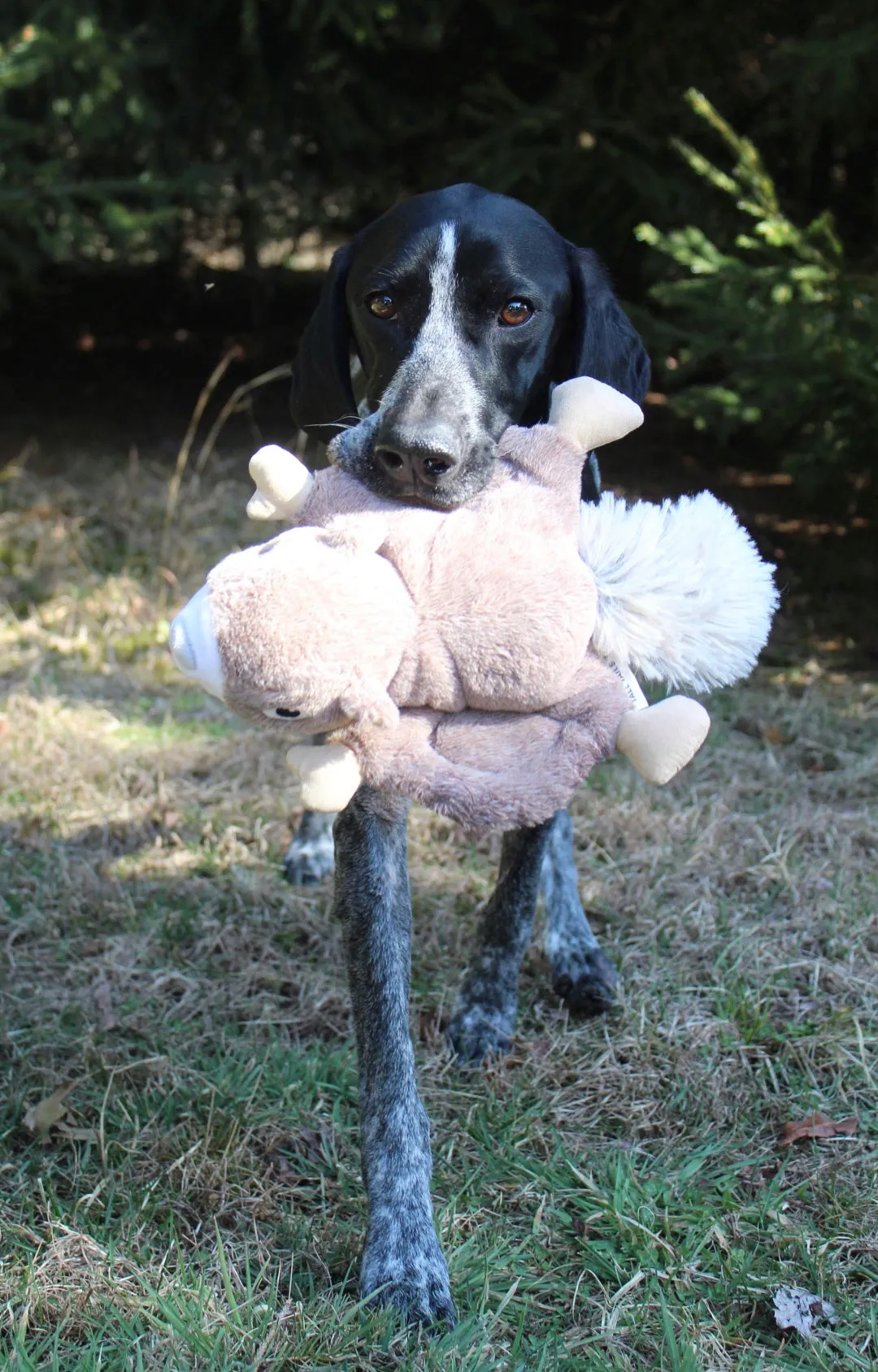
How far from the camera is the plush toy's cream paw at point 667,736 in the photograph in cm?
180

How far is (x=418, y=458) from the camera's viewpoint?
6.97 feet

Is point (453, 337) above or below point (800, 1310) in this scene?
above

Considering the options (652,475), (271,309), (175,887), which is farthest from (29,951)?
(271,309)

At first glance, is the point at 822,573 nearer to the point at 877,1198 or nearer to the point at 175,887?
the point at 175,887

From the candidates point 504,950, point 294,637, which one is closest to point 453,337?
point 294,637

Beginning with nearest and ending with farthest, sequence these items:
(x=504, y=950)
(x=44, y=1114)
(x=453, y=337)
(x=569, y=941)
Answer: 1. (x=44, y=1114)
2. (x=453, y=337)
3. (x=504, y=950)
4. (x=569, y=941)

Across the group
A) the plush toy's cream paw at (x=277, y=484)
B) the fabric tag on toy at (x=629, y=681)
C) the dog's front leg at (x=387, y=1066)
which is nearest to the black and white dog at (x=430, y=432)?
the dog's front leg at (x=387, y=1066)

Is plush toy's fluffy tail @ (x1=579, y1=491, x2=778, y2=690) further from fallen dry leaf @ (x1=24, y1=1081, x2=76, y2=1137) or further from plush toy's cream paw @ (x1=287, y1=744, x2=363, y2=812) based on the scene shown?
fallen dry leaf @ (x1=24, y1=1081, x2=76, y2=1137)

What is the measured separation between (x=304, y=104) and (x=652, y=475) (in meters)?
2.34

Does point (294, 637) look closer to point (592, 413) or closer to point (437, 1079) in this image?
point (592, 413)

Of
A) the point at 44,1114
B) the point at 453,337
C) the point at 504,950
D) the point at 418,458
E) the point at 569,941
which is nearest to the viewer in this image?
the point at 418,458

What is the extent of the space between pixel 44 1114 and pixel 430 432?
4.32 feet

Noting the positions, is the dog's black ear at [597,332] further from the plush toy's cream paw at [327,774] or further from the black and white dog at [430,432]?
the plush toy's cream paw at [327,774]

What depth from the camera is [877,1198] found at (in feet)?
7.10
